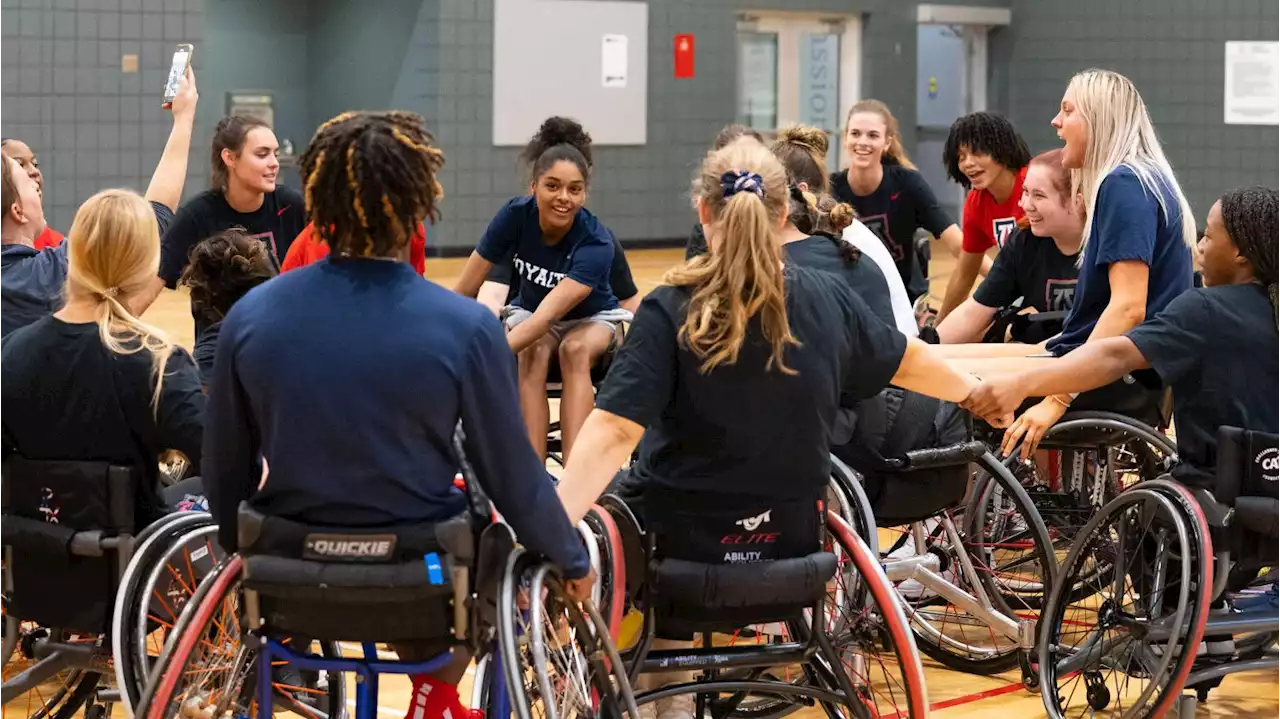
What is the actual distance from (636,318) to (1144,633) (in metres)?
1.14

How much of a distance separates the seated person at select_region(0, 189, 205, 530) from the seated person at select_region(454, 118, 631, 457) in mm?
1826

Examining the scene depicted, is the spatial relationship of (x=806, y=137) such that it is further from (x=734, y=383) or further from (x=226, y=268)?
(x=734, y=383)

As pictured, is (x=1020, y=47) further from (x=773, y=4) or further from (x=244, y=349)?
(x=244, y=349)

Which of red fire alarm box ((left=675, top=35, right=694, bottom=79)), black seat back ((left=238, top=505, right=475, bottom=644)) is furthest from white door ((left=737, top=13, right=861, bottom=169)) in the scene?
black seat back ((left=238, top=505, right=475, bottom=644))

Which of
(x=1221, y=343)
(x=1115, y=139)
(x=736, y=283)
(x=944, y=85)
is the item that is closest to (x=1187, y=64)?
(x=944, y=85)

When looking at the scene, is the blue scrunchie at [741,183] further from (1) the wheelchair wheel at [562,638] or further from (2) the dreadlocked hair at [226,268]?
(2) the dreadlocked hair at [226,268]

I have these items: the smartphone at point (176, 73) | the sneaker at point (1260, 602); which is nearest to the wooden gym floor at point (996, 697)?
the sneaker at point (1260, 602)

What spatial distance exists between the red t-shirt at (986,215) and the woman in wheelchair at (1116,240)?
4.31 feet

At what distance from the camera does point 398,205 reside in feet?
7.36

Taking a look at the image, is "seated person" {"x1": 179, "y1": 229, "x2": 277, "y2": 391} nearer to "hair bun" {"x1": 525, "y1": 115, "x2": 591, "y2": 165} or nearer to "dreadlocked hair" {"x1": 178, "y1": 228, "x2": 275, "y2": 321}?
"dreadlocked hair" {"x1": 178, "y1": 228, "x2": 275, "y2": 321}

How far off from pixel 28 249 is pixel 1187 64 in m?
10.4

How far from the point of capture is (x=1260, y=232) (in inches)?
120

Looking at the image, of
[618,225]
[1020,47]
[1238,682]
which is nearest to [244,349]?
[1238,682]

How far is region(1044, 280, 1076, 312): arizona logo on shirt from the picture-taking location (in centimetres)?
420
